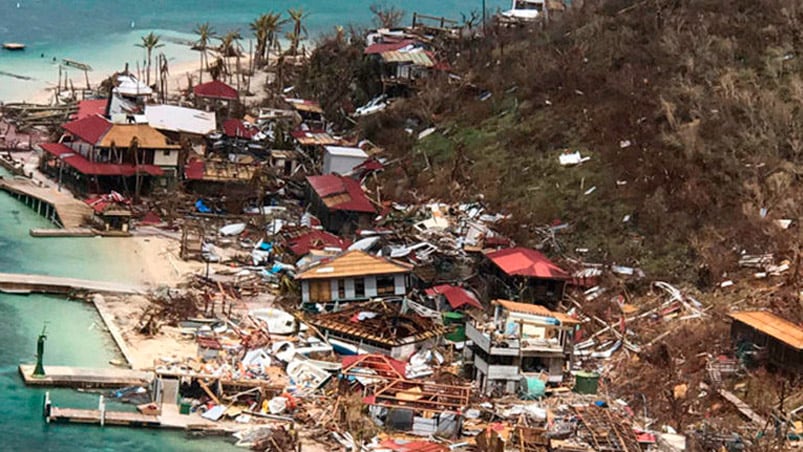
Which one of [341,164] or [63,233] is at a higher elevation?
[341,164]

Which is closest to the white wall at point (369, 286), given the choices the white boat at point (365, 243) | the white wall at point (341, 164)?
the white boat at point (365, 243)

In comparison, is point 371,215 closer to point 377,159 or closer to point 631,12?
point 377,159

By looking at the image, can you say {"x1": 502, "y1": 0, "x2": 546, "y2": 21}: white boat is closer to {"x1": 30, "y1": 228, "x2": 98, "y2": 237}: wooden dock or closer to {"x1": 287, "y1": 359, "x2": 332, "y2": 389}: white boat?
{"x1": 30, "y1": 228, "x2": 98, "y2": 237}: wooden dock

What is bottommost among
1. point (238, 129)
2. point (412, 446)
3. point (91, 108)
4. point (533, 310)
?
point (412, 446)

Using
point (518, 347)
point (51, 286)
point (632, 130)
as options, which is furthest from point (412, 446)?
point (632, 130)

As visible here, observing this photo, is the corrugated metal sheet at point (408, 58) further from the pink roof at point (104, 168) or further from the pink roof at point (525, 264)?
the pink roof at point (525, 264)

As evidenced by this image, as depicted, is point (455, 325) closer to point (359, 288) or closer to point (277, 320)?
point (359, 288)

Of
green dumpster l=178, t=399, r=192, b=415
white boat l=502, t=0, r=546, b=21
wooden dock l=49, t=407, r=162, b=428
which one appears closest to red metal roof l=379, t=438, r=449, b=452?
green dumpster l=178, t=399, r=192, b=415
